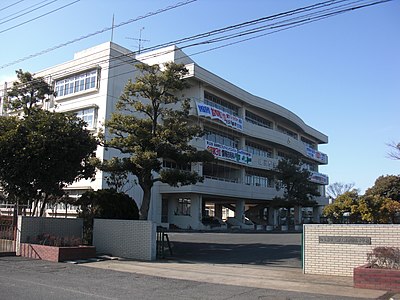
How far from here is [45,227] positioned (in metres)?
19.1

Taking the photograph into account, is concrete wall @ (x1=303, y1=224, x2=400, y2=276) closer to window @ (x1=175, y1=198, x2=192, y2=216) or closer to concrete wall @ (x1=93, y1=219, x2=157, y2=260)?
concrete wall @ (x1=93, y1=219, x2=157, y2=260)

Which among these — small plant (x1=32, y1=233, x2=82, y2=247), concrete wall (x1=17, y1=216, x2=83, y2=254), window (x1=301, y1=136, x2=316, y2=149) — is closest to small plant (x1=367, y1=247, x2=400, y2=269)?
small plant (x1=32, y1=233, x2=82, y2=247)

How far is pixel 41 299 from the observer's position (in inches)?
344

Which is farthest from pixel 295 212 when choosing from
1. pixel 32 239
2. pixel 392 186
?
pixel 32 239

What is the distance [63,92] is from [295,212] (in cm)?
4560

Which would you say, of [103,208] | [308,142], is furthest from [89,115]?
[308,142]

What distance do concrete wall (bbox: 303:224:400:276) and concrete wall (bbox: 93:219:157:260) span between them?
21.5 feet

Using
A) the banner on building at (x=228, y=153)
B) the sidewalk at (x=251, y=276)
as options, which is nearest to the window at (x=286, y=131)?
the banner on building at (x=228, y=153)

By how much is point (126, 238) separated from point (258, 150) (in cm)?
4770

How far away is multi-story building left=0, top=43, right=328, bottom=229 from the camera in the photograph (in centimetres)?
4241

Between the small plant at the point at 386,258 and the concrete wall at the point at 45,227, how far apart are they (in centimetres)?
1369

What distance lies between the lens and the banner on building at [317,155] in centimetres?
7936

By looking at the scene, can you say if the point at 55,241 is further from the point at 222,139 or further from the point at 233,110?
the point at 233,110

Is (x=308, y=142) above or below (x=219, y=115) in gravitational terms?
above
